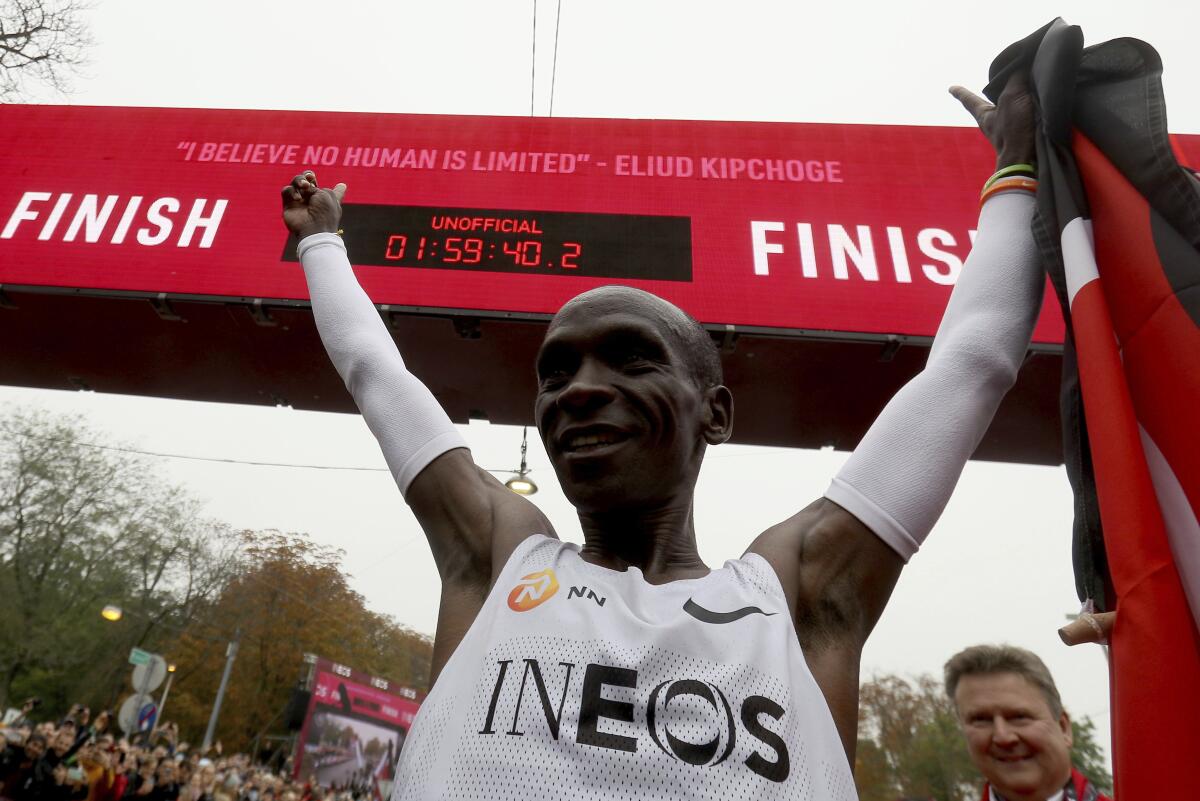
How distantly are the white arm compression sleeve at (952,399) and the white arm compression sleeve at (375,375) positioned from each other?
77 cm

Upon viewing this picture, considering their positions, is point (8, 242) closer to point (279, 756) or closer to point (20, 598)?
point (20, 598)

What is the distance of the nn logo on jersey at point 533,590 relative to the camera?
46.9 inches

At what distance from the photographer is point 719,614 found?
1.14 meters

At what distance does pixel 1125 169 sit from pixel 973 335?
40 centimetres

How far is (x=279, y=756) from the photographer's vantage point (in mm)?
33844

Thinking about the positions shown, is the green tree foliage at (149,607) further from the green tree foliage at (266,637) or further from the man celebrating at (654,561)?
the man celebrating at (654,561)

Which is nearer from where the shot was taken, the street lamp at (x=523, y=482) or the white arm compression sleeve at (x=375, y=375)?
the white arm compression sleeve at (x=375, y=375)

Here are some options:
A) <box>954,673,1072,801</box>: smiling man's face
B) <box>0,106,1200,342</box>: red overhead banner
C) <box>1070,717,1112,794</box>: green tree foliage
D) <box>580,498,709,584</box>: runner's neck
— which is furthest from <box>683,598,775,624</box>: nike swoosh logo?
<box>1070,717,1112,794</box>: green tree foliage

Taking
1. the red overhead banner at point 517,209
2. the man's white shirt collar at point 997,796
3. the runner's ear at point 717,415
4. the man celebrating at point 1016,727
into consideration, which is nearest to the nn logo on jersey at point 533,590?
the runner's ear at point 717,415

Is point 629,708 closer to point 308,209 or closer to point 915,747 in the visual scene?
point 308,209

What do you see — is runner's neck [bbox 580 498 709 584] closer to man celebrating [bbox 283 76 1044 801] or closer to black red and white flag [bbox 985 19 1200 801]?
man celebrating [bbox 283 76 1044 801]

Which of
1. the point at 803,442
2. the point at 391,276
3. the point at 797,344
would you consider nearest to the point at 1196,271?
the point at 797,344

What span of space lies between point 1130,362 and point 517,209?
209 inches

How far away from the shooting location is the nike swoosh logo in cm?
112
